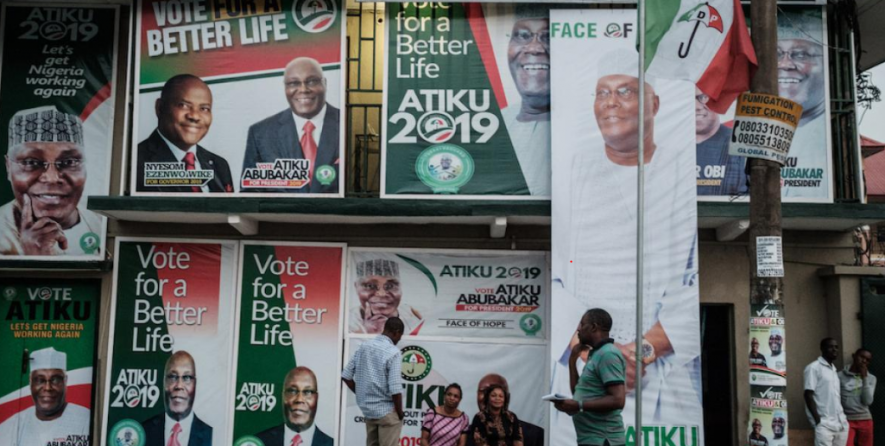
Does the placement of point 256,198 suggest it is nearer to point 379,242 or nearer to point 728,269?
point 379,242

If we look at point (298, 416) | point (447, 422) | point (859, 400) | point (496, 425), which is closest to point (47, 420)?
point (298, 416)

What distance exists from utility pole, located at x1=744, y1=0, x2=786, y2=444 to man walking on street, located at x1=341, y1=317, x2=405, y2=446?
10.6 ft

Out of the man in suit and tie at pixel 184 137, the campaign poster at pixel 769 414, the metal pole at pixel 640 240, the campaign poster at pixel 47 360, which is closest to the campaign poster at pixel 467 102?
the man in suit and tie at pixel 184 137

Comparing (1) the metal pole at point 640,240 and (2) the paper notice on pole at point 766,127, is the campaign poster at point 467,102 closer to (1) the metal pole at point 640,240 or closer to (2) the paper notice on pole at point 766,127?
(1) the metal pole at point 640,240

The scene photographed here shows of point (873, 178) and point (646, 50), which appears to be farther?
point (873, 178)

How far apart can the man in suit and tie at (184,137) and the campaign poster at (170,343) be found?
82 cm

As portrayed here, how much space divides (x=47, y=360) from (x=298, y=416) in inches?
134

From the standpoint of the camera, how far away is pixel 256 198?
37.4 feet

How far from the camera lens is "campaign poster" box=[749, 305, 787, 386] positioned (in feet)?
26.2

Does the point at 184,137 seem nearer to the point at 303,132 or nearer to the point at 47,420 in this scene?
the point at 303,132

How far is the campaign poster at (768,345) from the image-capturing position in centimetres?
798

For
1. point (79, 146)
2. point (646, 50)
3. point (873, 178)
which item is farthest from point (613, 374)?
point (873, 178)

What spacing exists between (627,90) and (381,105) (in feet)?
10.3

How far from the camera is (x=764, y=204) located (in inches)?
324
